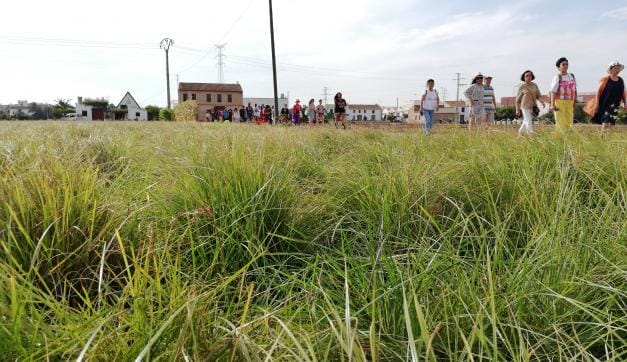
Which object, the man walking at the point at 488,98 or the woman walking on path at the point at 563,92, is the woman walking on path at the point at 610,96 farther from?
the man walking at the point at 488,98

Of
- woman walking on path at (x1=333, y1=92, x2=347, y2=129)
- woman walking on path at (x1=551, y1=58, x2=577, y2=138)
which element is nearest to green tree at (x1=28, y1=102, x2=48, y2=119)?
woman walking on path at (x1=333, y1=92, x2=347, y2=129)

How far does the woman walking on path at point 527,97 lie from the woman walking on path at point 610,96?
0.85m

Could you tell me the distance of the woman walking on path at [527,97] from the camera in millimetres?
7367

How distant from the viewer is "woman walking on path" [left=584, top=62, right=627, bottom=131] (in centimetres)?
666

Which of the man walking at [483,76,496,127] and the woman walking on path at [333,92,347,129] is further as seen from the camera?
the woman walking on path at [333,92,347,129]

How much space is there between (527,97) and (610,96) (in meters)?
1.26

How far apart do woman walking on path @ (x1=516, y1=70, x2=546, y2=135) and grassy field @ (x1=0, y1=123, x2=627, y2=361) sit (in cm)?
531

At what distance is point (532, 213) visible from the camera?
1.91m

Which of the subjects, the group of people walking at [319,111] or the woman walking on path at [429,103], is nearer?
the woman walking on path at [429,103]

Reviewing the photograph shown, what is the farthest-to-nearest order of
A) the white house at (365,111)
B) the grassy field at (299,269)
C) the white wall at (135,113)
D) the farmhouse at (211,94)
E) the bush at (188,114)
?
the white house at (365,111) → the white wall at (135,113) → the farmhouse at (211,94) → the bush at (188,114) → the grassy field at (299,269)

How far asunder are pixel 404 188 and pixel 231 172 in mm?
898

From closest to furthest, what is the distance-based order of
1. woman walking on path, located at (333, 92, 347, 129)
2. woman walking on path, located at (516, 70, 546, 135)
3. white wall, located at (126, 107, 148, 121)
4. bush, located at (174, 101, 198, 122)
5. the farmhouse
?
woman walking on path, located at (516, 70, 546, 135) < woman walking on path, located at (333, 92, 347, 129) < bush, located at (174, 101, 198, 122) < the farmhouse < white wall, located at (126, 107, 148, 121)

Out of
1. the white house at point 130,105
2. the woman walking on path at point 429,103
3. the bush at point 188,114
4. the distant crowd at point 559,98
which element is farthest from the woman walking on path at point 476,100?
the white house at point 130,105

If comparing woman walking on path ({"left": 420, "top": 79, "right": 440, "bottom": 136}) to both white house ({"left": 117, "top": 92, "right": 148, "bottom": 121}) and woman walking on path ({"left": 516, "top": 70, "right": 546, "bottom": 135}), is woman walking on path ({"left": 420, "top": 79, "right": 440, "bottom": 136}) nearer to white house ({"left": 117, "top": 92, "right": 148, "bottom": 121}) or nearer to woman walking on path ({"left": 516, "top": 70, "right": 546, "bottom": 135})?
woman walking on path ({"left": 516, "top": 70, "right": 546, "bottom": 135})
